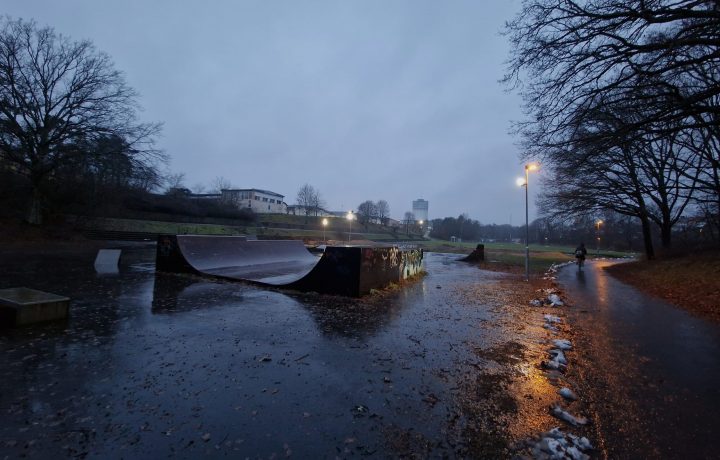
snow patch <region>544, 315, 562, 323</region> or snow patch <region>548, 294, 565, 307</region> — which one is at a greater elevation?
snow patch <region>548, 294, 565, 307</region>

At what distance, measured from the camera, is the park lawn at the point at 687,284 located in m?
8.73

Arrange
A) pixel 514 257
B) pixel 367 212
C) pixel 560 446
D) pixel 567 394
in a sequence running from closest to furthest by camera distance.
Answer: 1. pixel 560 446
2. pixel 567 394
3. pixel 514 257
4. pixel 367 212

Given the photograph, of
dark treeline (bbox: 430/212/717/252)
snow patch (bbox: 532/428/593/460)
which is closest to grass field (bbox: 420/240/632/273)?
dark treeline (bbox: 430/212/717/252)

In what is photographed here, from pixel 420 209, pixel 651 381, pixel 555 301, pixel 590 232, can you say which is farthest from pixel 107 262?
pixel 420 209

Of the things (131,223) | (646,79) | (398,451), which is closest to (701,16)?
(646,79)

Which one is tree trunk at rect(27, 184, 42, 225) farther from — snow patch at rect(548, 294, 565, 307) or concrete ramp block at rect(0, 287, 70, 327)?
snow patch at rect(548, 294, 565, 307)

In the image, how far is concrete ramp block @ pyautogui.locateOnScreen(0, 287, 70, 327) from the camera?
16.1 ft

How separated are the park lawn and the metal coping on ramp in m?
7.70

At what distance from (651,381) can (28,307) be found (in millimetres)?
8722

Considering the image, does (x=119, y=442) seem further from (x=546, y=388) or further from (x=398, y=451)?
(x=546, y=388)

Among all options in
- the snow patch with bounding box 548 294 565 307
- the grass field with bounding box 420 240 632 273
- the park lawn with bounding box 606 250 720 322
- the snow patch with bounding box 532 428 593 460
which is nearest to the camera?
the snow patch with bounding box 532 428 593 460

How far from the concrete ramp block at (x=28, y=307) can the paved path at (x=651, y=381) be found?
24.4ft

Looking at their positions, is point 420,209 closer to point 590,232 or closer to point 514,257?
point 590,232

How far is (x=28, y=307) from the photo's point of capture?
500 centimetres
